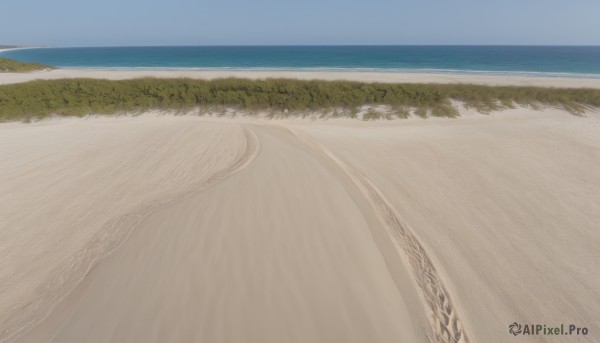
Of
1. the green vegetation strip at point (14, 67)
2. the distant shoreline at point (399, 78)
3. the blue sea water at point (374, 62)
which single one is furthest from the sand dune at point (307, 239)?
the green vegetation strip at point (14, 67)

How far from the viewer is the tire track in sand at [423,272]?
3.15 m

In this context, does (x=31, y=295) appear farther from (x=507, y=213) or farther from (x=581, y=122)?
(x=581, y=122)

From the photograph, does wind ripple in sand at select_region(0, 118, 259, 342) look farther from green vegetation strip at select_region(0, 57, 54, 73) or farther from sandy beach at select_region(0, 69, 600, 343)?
green vegetation strip at select_region(0, 57, 54, 73)

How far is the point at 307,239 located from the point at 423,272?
1910mm

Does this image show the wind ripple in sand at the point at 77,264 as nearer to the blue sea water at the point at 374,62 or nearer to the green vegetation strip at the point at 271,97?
the green vegetation strip at the point at 271,97

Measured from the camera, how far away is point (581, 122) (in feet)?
36.0

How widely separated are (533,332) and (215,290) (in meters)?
4.23

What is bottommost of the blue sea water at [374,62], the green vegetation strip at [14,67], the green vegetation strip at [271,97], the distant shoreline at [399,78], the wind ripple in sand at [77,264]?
the wind ripple in sand at [77,264]

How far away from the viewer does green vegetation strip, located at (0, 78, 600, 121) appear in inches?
506

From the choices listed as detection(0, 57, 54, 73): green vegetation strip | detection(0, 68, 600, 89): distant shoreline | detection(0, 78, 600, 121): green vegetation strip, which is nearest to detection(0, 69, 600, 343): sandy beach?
detection(0, 78, 600, 121): green vegetation strip

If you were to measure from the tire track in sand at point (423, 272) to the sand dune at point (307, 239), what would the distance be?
2cm

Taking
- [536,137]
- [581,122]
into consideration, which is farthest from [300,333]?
[581,122]

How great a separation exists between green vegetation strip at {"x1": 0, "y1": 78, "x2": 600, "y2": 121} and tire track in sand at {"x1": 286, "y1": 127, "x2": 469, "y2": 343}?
8.10 metres

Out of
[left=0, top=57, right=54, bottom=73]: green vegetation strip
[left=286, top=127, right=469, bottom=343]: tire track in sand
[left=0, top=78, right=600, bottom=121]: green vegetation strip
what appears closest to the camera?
[left=286, top=127, right=469, bottom=343]: tire track in sand
